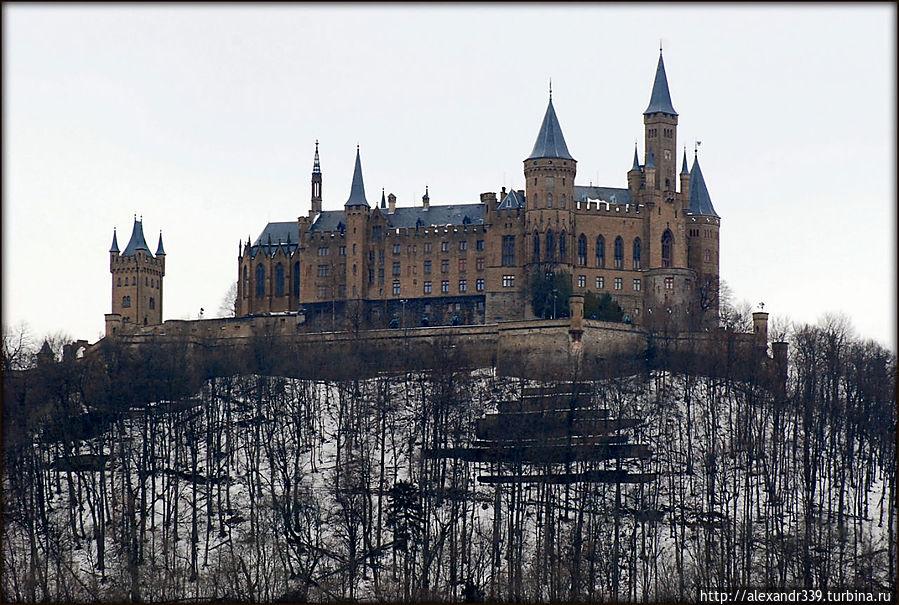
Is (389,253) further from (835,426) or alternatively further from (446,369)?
(835,426)

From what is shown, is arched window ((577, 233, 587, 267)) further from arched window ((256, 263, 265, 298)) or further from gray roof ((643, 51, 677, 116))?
arched window ((256, 263, 265, 298))

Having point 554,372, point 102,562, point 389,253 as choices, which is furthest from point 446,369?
point 102,562

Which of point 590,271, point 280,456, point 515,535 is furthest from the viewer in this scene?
point 590,271

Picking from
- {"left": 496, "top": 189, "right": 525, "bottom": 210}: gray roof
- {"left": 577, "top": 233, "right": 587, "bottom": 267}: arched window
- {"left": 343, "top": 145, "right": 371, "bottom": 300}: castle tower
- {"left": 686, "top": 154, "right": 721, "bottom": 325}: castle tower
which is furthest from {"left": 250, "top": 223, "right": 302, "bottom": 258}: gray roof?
{"left": 686, "top": 154, "right": 721, "bottom": 325}: castle tower

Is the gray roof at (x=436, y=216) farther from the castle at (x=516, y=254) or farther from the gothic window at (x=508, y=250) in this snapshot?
the gothic window at (x=508, y=250)

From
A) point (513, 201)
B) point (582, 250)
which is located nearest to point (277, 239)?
point (513, 201)

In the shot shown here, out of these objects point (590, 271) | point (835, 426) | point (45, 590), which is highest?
point (590, 271)

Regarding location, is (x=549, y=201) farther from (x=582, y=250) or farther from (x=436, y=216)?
(x=436, y=216)
